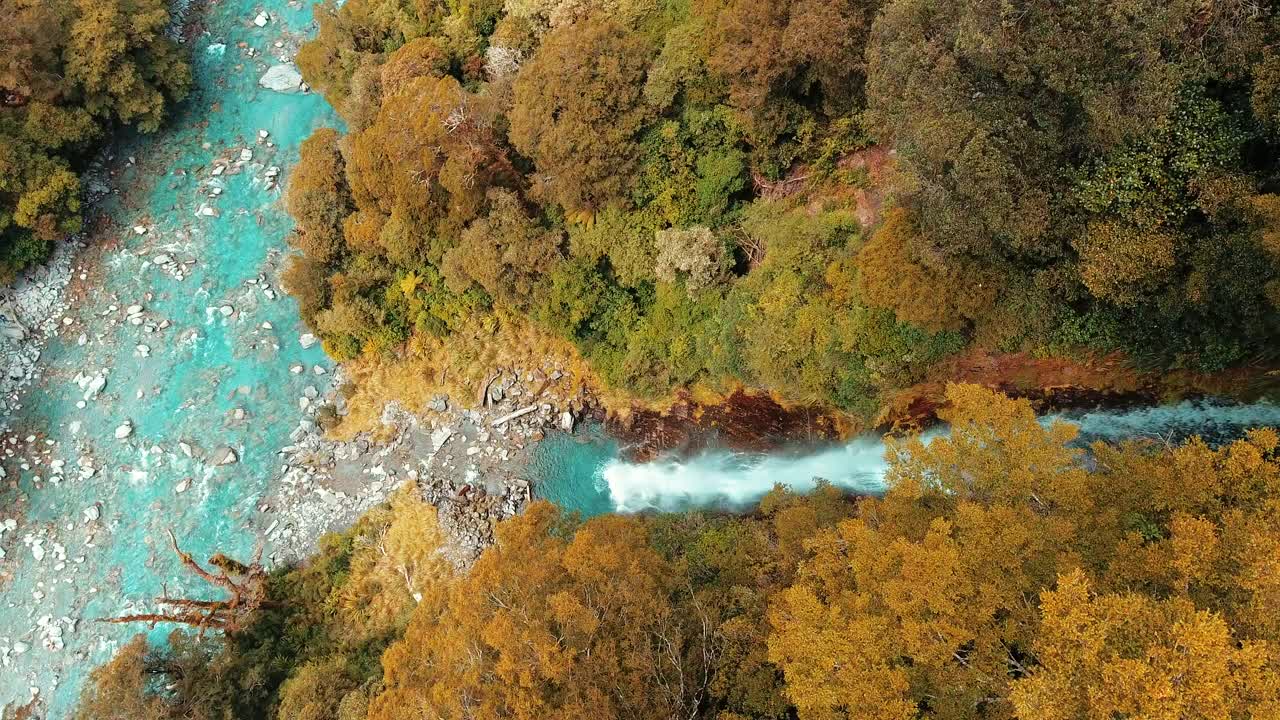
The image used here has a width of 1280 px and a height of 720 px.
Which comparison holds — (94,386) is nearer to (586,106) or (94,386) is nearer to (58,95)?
(58,95)

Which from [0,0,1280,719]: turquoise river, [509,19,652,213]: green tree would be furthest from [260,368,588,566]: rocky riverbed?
[509,19,652,213]: green tree

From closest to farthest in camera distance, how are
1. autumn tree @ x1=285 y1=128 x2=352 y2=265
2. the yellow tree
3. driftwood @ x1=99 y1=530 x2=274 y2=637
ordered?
the yellow tree < driftwood @ x1=99 y1=530 x2=274 y2=637 < autumn tree @ x1=285 y1=128 x2=352 y2=265

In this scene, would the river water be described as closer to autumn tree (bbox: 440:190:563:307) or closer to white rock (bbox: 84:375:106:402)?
white rock (bbox: 84:375:106:402)

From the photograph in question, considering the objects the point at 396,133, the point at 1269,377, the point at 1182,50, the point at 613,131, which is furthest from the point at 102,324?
the point at 1269,377

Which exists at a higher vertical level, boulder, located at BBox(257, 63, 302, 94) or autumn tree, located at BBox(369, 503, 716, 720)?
boulder, located at BBox(257, 63, 302, 94)

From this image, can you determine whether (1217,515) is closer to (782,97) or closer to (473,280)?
(782,97)

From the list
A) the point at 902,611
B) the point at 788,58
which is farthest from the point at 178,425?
the point at 902,611

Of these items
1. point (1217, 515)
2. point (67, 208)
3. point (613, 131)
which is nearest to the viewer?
point (1217, 515)
